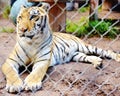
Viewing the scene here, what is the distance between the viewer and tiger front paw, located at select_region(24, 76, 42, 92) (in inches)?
118

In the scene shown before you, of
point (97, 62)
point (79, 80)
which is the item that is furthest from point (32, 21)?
point (97, 62)

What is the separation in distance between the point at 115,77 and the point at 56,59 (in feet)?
2.07

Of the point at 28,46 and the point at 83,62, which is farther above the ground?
the point at 28,46

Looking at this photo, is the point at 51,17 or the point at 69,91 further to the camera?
the point at 51,17

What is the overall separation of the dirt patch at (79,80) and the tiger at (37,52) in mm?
60

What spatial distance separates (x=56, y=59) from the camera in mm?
3664

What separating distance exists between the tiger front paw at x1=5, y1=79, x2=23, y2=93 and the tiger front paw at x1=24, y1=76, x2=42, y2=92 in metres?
0.04

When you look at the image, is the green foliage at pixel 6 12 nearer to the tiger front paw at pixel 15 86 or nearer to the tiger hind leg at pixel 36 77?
the tiger hind leg at pixel 36 77

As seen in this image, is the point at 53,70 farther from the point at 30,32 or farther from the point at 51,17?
the point at 51,17

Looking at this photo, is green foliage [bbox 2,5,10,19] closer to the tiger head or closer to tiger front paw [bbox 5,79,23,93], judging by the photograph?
the tiger head

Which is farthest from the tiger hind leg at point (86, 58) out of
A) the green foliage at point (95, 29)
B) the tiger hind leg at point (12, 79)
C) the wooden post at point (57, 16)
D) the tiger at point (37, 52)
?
the green foliage at point (95, 29)

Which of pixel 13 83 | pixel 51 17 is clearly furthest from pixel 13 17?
pixel 13 83

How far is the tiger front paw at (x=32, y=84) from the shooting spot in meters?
2.99

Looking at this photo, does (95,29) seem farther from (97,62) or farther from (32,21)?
(32,21)
